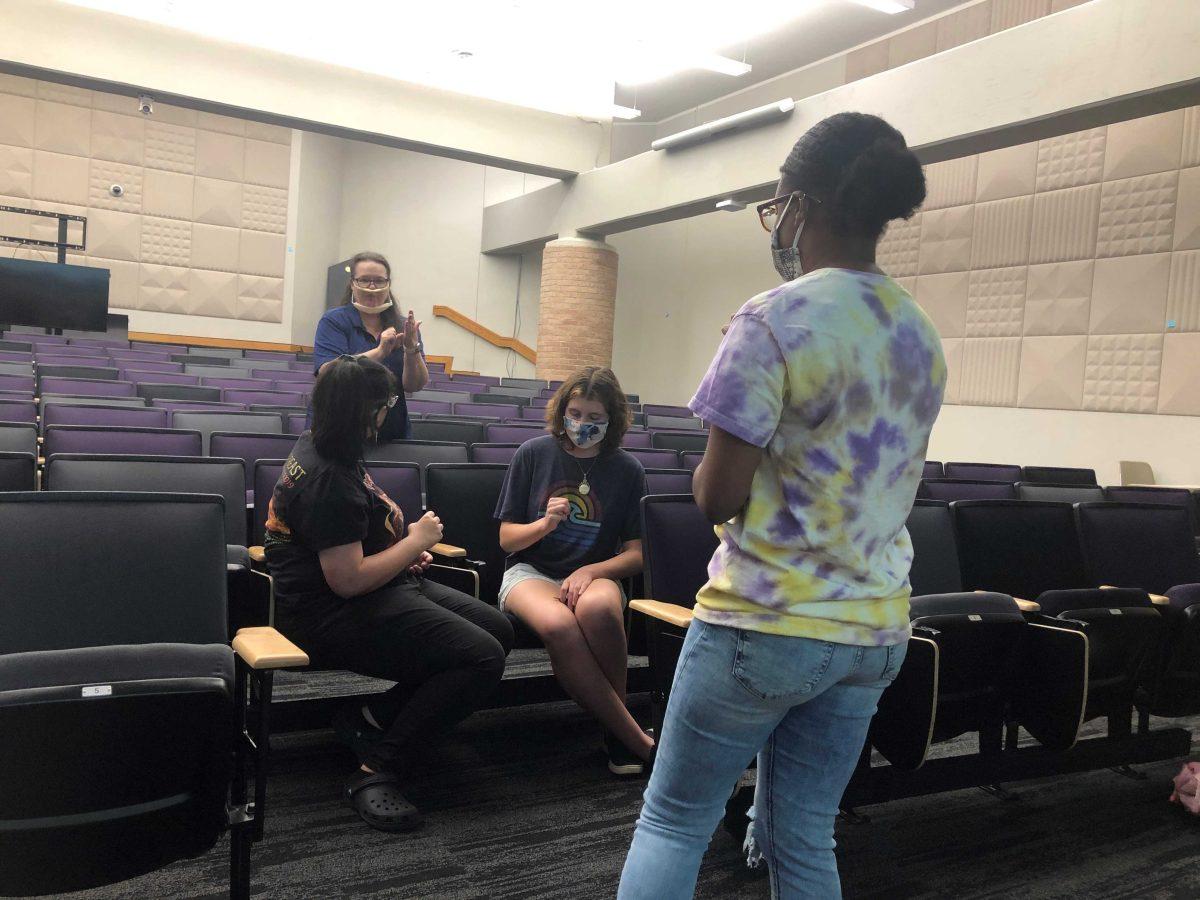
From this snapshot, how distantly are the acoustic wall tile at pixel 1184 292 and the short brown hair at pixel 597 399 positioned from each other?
5915 millimetres

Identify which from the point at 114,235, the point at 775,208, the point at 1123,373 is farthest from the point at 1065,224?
the point at 114,235

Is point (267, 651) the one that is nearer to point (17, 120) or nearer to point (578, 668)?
point (578, 668)

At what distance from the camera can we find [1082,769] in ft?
7.77

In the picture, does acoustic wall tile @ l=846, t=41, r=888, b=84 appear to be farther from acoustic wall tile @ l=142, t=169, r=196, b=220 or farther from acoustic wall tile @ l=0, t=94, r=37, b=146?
acoustic wall tile @ l=0, t=94, r=37, b=146

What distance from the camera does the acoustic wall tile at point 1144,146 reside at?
6.81 meters

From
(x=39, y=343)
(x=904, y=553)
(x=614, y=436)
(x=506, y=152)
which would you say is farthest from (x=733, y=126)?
(x=904, y=553)

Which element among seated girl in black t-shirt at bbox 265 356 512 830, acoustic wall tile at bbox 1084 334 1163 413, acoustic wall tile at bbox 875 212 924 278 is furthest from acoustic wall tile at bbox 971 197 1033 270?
seated girl in black t-shirt at bbox 265 356 512 830

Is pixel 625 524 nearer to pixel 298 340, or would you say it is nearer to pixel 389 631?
pixel 389 631

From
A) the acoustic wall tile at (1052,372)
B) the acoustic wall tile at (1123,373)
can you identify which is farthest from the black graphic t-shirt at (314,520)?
the acoustic wall tile at (1052,372)

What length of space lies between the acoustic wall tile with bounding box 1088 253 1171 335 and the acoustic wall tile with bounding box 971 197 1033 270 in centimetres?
70

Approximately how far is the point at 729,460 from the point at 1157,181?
24.1 ft

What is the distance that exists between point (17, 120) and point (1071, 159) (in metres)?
11.9

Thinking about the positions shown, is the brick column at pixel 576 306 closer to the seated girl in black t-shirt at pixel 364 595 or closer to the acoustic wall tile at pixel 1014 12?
the acoustic wall tile at pixel 1014 12

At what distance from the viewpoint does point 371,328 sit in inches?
132
